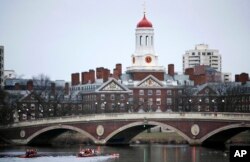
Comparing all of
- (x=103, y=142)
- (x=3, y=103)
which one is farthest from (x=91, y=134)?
(x=3, y=103)

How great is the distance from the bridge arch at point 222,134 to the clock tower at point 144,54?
214ft

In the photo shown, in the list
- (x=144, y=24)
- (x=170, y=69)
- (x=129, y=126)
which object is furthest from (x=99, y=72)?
(x=129, y=126)

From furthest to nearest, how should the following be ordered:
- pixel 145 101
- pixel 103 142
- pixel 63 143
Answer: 1. pixel 145 101
2. pixel 63 143
3. pixel 103 142

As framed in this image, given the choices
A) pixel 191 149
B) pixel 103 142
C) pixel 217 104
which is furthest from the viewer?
pixel 217 104

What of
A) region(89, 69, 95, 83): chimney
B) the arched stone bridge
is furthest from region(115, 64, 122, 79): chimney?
the arched stone bridge

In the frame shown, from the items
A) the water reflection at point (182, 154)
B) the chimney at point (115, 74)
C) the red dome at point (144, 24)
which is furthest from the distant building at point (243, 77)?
the water reflection at point (182, 154)

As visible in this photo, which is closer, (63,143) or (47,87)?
(63,143)

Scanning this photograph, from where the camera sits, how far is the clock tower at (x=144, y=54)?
590ft

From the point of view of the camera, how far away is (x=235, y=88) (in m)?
172

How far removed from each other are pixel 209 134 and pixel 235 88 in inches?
2484

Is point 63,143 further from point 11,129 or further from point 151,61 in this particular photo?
point 151,61

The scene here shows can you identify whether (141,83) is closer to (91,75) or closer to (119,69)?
(119,69)

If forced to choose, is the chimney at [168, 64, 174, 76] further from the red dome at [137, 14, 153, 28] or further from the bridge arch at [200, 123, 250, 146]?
the bridge arch at [200, 123, 250, 146]

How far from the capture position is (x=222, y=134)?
368ft
